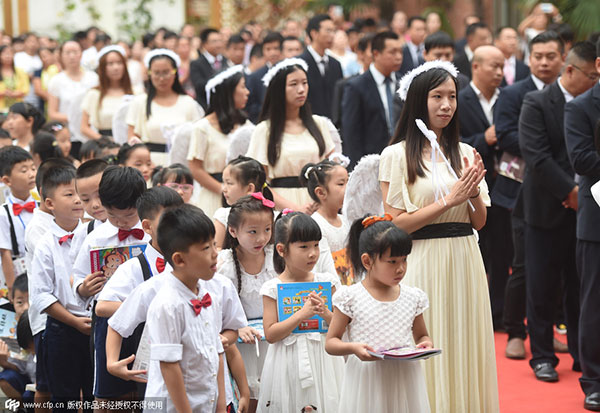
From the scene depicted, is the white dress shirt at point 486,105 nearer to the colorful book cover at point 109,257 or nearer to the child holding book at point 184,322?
the colorful book cover at point 109,257

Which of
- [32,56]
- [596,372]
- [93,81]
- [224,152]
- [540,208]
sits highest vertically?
[32,56]

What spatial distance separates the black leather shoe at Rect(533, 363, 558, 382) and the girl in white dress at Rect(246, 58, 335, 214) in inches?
71.1

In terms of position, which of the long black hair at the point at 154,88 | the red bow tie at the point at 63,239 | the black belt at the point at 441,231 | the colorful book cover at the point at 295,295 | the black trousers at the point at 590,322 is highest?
the long black hair at the point at 154,88

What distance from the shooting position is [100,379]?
12.7 feet

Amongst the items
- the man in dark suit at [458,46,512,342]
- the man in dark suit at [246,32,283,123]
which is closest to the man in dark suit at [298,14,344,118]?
the man in dark suit at [246,32,283,123]

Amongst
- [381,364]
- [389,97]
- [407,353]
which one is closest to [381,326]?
[381,364]

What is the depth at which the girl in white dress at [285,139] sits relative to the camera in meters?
5.82

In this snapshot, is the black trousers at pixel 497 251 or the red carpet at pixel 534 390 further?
the black trousers at pixel 497 251

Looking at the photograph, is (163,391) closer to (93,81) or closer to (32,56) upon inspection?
(93,81)

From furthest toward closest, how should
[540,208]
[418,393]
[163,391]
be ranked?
1. [540,208]
2. [418,393]
3. [163,391]

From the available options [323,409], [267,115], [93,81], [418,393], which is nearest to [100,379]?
[323,409]

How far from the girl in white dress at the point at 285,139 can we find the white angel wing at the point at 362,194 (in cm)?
107

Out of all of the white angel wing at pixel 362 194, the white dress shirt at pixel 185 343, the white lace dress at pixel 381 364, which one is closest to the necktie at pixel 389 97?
the white angel wing at pixel 362 194

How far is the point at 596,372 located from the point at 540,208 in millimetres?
1159
